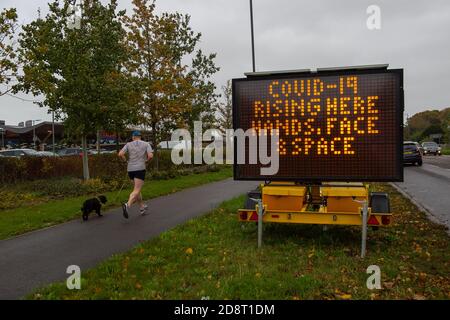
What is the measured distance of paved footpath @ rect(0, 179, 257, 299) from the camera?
18.2ft

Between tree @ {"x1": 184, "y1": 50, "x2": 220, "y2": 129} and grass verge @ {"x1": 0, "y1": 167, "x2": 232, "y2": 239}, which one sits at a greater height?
tree @ {"x1": 184, "y1": 50, "x2": 220, "y2": 129}

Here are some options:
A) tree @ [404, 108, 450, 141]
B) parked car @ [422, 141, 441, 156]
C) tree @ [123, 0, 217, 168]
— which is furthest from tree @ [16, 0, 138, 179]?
tree @ [404, 108, 450, 141]

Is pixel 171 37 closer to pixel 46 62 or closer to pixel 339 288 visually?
pixel 46 62

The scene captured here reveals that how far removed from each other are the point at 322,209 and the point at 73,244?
4.17 metres

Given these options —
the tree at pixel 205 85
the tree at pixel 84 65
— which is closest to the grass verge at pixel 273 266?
the tree at pixel 84 65

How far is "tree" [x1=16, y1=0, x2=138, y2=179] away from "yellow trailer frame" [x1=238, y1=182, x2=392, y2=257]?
11398 millimetres

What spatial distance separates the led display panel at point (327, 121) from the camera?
6.20 metres

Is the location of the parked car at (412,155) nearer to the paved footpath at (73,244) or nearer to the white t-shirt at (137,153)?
the paved footpath at (73,244)

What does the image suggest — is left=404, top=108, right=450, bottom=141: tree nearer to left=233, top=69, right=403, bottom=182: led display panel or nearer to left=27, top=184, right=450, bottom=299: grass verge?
left=27, top=184, right=450, bottom=299: grass verge

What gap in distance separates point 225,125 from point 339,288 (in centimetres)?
3238

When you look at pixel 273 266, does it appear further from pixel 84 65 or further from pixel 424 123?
pixel 424 123

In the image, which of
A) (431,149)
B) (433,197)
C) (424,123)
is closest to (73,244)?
(433,197)

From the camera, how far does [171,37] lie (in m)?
23.2

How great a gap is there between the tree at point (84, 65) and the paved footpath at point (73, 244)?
23.3 ft
